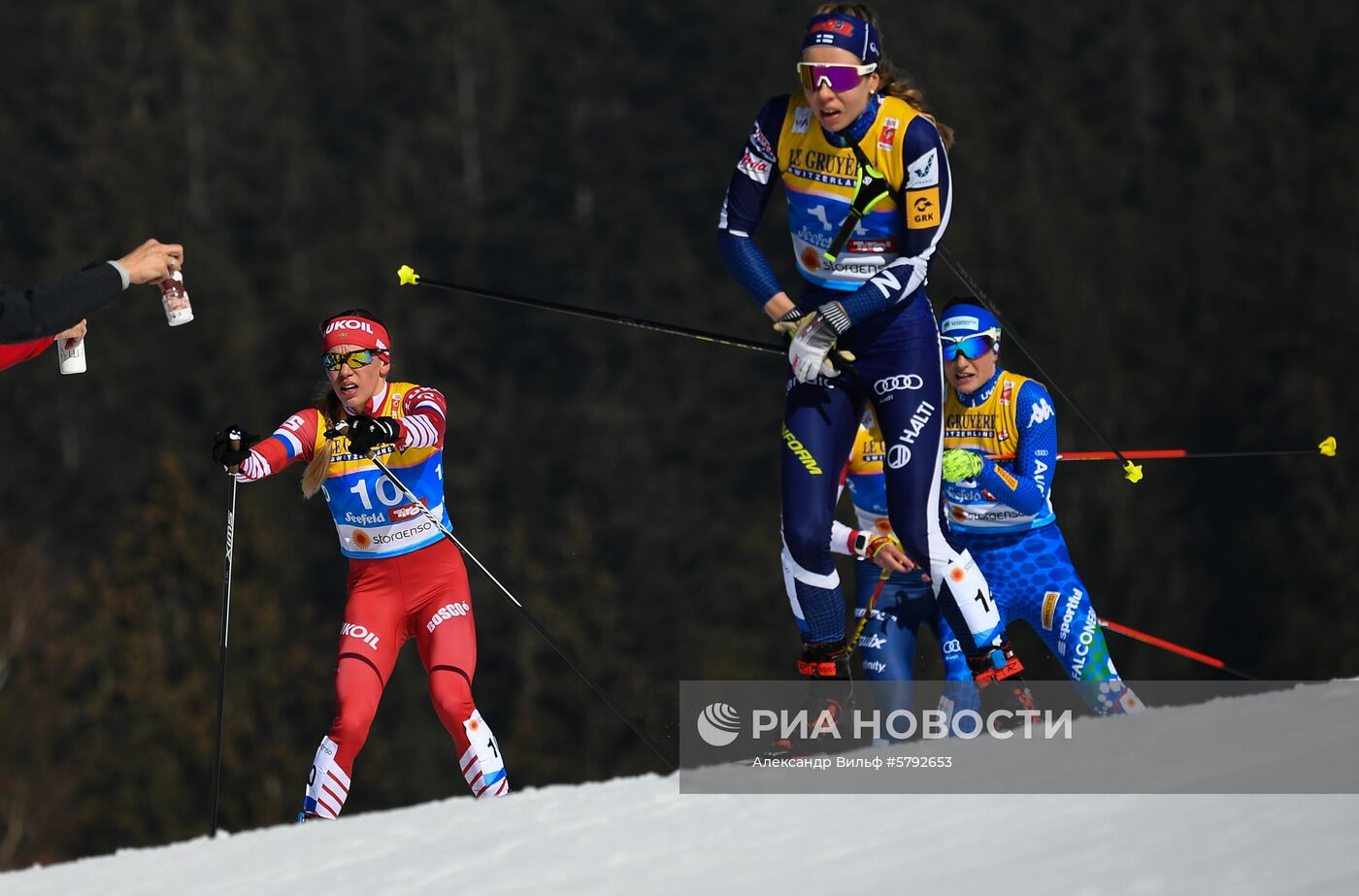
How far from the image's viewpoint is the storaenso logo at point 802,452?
7.02 m

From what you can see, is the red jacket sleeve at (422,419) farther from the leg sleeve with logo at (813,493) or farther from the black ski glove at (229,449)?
the leg sleeve with logo at (813,493)

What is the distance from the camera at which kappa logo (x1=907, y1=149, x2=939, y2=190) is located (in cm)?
707

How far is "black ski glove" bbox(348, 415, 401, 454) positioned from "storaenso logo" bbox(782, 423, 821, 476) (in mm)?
1331

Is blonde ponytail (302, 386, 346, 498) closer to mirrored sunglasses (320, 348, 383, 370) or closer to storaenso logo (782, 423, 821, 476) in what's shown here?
mirrored sunglasses (320, 348, 383, 370)

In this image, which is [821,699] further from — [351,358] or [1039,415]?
[351,358]

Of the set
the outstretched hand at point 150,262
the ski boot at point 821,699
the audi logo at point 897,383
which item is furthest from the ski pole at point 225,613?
the audi logo at point 897,383

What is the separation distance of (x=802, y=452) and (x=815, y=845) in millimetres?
1966

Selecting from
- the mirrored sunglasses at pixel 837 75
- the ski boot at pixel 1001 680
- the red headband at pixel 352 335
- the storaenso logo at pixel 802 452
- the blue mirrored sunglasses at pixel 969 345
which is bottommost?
the ski boot at pixel 1001 680

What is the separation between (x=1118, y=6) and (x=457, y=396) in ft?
63.1

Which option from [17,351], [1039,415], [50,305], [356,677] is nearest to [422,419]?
[356,677]

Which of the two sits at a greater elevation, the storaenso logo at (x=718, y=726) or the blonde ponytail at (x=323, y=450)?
the blonde ponytail at (x=323, y=450)

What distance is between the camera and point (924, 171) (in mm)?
7078

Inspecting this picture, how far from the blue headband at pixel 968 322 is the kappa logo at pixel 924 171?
4.86 ft

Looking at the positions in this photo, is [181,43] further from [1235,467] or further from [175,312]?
[175,312]
